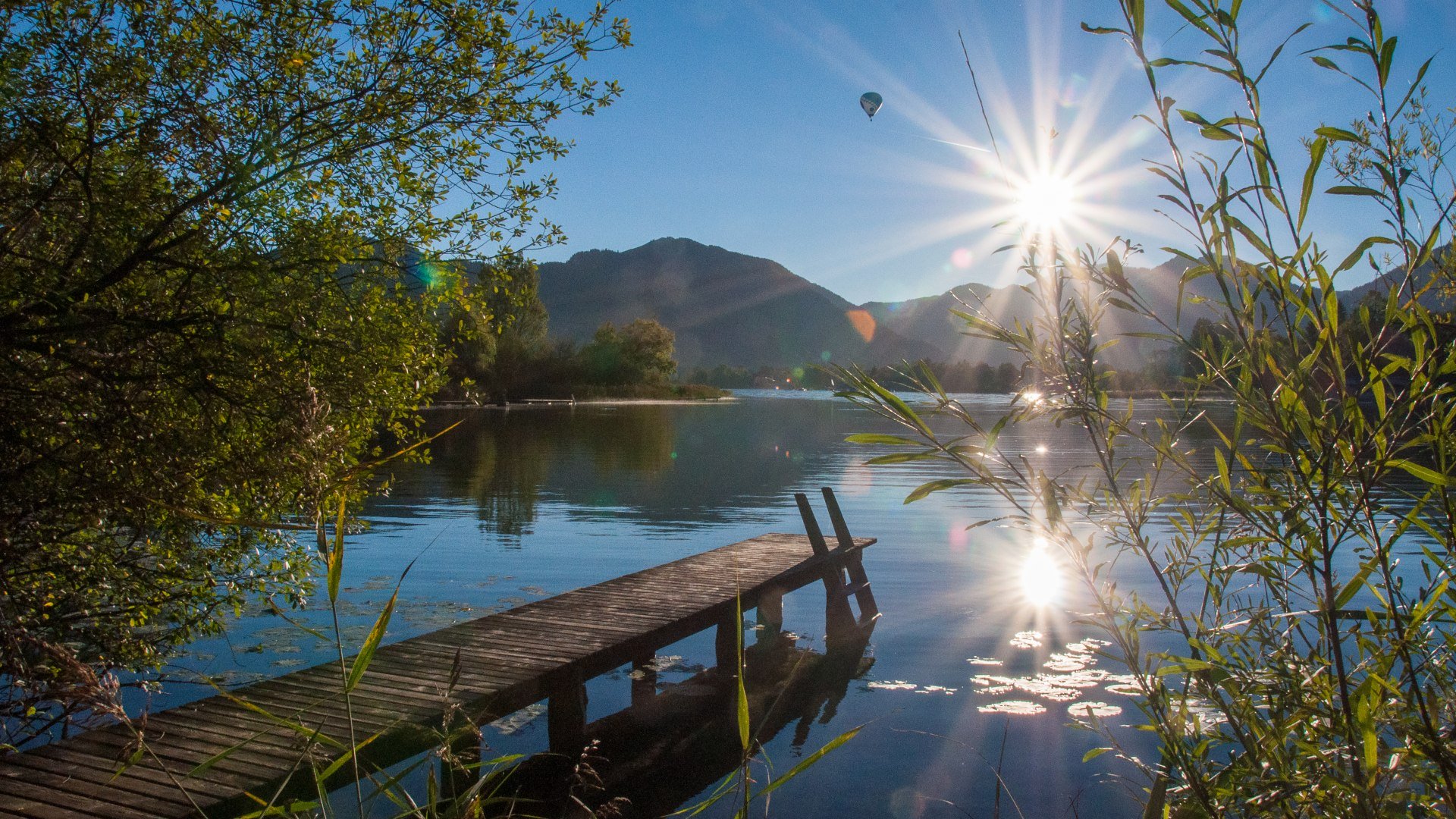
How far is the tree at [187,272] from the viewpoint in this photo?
571 cm

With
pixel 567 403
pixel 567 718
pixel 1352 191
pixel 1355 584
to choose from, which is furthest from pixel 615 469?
pixel 567 403

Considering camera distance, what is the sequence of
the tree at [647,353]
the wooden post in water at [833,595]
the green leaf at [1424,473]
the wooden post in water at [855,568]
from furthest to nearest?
the tree at [647,353], the wooden post in water at [855,568], the wooden post in water at [833,595], the green leaf at [1424,473]

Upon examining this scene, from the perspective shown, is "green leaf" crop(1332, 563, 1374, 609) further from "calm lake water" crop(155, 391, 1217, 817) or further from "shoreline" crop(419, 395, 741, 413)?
"shoreline" crop(419, 395, 741, 413)

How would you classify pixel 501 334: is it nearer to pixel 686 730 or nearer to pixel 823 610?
pixel 686 730

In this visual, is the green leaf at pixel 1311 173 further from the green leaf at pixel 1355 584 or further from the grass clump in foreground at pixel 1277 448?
the green leaf at pixel 1355 584

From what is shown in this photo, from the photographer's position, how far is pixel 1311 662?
263cm

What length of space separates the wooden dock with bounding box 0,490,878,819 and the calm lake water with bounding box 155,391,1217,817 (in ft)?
3.62

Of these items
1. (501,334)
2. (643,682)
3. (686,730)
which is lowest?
(686,730)

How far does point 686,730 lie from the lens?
30.8ft

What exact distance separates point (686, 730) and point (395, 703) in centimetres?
375

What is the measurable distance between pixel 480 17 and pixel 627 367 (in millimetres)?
113831

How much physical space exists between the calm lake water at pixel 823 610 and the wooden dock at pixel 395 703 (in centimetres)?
110

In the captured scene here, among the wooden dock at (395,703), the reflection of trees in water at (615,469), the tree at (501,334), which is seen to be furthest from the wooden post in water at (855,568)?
the reflection of trees in water at (615,469)

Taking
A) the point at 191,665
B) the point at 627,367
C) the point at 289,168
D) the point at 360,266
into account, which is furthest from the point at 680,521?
the point at 627,367
